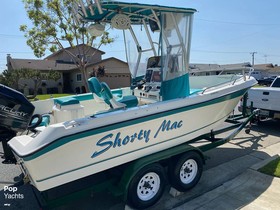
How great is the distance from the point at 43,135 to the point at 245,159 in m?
4.02

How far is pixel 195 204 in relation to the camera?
3.41m

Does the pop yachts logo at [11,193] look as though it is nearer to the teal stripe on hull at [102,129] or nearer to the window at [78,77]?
the teal stripe on hull at [102,129]

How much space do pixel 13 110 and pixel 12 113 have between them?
0.14 feet

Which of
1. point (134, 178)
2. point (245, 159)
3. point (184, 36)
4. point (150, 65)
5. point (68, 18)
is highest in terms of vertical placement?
point (68, 18)

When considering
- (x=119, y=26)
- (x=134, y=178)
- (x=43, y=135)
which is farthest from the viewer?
(x=119, y=26)

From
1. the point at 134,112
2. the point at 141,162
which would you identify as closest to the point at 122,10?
the point at 134,112

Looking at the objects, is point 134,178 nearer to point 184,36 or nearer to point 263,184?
point 263,184

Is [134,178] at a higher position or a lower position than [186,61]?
lower

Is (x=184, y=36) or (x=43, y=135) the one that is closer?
(x=43, y=135)

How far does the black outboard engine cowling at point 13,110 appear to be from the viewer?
10.9ft

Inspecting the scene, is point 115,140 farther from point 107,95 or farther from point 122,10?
point 122,10

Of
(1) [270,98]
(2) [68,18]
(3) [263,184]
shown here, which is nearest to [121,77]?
(2) [68,18]

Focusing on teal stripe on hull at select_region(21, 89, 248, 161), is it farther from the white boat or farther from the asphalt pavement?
the asphalt pavement

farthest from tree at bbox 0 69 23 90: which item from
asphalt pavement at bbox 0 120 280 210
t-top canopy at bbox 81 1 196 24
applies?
t-top canopy at bbox 81 1 196 24
